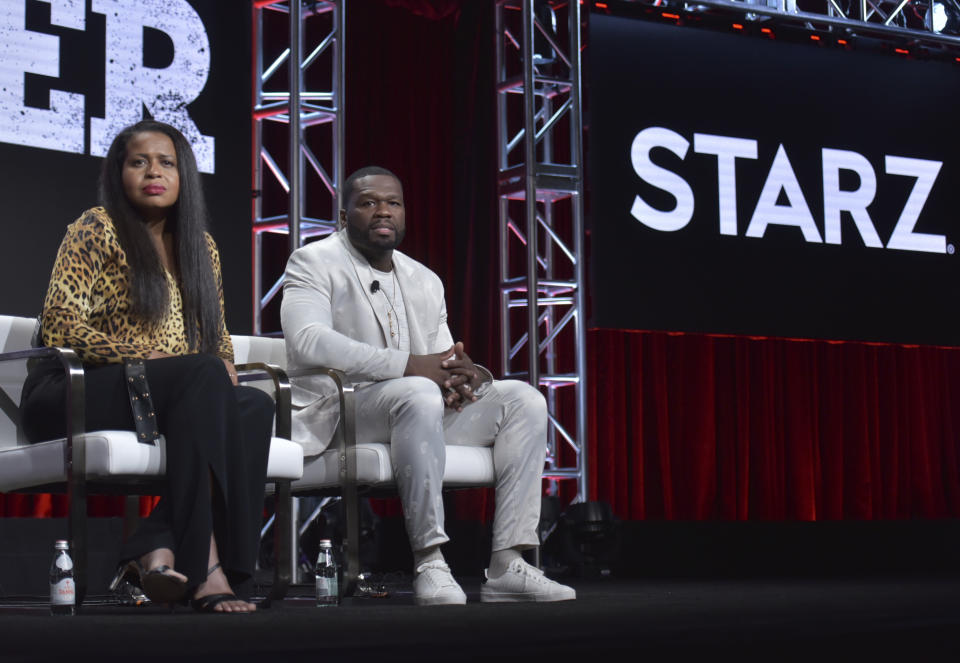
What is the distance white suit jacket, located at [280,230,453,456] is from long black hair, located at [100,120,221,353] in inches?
9.4

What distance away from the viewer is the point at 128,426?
2740 mm

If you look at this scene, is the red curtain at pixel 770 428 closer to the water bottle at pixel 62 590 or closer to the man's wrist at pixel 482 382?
the man's wrist at pixel 482 382

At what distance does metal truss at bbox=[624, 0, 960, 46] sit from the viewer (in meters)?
5.46

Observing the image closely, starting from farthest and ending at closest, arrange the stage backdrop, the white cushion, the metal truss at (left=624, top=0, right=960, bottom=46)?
the metal truss at (left=624, top=0, right=960, bottom=46) → the stage backdrop → the white cushion

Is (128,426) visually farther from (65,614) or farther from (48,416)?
(65,614)

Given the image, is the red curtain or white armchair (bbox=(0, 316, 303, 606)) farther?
the red curtain

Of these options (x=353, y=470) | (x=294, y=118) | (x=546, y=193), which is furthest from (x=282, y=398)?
(x=546, y=193)

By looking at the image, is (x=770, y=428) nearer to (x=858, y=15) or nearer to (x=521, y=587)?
(x=858, y=15)

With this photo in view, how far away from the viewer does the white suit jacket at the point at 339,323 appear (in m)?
3.16

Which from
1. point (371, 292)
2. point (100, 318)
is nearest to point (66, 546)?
point (100, 318)

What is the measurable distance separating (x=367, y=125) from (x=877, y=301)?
225 cm

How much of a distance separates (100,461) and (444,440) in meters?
0.84

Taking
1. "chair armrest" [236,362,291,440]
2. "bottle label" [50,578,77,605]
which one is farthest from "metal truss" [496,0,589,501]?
"bottle label" [50,578,77,605]

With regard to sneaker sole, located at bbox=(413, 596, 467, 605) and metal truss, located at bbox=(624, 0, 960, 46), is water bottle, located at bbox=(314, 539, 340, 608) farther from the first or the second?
metal truss, located at bbox=(624, 0, 960, 46)
